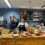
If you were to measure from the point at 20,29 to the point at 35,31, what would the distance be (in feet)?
1.04

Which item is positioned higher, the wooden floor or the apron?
the apron

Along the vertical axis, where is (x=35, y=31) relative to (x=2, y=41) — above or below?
above

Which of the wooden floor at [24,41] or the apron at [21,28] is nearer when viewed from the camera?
the wooden floor at [24,41]

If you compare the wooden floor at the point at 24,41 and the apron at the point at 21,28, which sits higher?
the apron at the point at 21,28

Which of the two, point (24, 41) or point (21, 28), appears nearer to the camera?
point (24, 41)

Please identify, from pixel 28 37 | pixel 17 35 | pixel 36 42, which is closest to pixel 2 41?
pixel 17 35

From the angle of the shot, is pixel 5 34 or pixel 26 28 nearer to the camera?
pixel 5 34

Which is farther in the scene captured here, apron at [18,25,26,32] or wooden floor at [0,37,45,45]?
apron at [18,25,26,32]

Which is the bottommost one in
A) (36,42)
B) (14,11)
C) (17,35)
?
(36,42)

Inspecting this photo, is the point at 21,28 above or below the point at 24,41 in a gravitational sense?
above

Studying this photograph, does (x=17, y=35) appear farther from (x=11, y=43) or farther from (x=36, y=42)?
(x=36, y=42)

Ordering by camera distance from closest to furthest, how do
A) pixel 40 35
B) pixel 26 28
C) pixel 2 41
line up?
pixel 2 41, pixel 40 35, pixel 26 28

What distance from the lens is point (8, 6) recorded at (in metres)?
5.46

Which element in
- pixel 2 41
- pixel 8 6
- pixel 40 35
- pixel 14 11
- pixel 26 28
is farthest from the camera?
pixel 8 6
